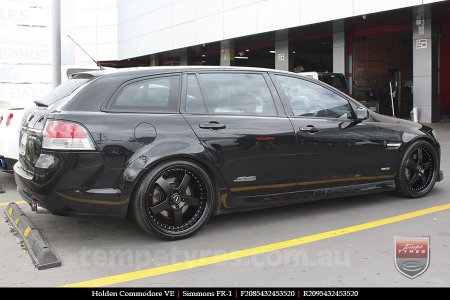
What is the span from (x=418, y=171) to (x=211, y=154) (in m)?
2.93

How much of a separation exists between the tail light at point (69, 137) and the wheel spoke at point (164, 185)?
2.14 feet

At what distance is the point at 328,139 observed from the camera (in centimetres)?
539

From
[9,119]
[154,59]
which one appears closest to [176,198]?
[9,119]

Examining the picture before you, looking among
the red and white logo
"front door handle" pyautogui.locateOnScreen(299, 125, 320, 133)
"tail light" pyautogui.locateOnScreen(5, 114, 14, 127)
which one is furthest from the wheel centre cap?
"tail light" pyautogui.locateOnScreen(5, 114, 14, 127)

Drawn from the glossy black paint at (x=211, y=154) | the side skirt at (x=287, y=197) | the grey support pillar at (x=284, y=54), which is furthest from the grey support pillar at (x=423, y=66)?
the side skirt at (x=287, y=197)

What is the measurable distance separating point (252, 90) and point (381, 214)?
1.96 meters

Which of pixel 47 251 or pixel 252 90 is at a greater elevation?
pixel 252 90

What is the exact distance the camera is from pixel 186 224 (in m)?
4.72

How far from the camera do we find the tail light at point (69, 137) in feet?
14.0

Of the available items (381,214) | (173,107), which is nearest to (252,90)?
(173,107)

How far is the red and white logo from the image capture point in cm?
386

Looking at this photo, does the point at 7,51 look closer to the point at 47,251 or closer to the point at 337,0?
the point at 47,251

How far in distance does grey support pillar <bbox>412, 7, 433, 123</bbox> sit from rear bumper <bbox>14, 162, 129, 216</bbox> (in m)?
16.8

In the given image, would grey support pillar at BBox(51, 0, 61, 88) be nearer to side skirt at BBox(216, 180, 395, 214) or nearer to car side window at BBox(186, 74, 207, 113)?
car side window at BBox(186, 74, 207, 113)
